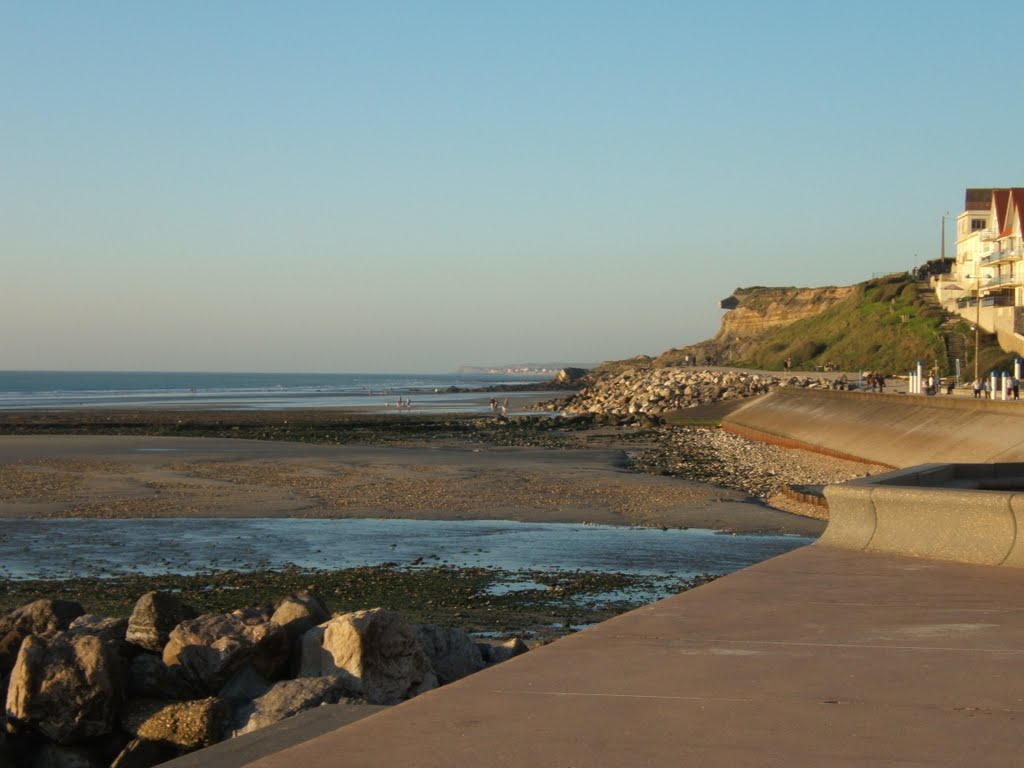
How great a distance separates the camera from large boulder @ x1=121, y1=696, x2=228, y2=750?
24.5ft

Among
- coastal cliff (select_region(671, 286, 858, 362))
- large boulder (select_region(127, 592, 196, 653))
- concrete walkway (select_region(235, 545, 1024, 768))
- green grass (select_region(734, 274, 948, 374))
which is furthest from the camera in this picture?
coastal cliff (select_region(671, 286, 858, 362))

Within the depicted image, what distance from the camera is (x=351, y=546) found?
716 inches

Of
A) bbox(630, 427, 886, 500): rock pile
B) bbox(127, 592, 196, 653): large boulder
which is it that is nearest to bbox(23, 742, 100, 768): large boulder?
bbox(127, 592, 196, 653): large boulder

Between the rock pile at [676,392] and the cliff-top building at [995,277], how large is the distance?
30.3 ft

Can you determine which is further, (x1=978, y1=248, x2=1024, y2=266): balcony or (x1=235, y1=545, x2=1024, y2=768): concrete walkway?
(x1=978, y1=248, x2=1024, y2=266): balcony

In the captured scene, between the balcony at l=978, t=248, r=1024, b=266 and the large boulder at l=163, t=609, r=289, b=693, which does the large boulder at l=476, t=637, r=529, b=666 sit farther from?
the balcony at l=978, t=248, r=1024, b=266

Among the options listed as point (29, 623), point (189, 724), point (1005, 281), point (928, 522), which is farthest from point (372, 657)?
point (1005, 281)

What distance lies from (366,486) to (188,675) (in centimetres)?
1904

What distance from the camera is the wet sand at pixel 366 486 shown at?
73.2 ft

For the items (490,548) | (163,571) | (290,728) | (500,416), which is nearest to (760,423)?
(500,416)

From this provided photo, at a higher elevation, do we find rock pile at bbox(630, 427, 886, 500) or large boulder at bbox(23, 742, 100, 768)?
large boulder at bbox(23, 742, 100, 768)

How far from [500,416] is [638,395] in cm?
1177

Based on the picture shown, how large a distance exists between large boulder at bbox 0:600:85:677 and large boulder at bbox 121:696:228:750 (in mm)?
2066

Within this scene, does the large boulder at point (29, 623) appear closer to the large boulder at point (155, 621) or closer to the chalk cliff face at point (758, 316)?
the large boulder at point (155, 621)
